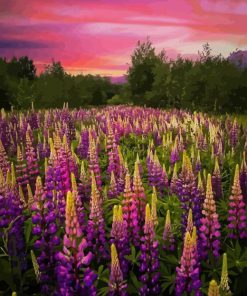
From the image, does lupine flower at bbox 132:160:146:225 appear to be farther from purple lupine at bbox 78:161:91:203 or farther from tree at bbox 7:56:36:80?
tree at bbox 7:56:36:80

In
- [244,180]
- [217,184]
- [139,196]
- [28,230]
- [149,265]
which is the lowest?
[28,230]

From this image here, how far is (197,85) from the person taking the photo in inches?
1199

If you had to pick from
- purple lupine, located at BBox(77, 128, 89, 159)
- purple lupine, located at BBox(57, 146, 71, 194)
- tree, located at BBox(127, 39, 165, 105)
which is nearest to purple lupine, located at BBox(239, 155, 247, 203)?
purple lupine, located at BBox(57, 146, 71, 194)

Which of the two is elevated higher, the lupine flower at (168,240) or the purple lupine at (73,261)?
the purple lupine at (73,261)

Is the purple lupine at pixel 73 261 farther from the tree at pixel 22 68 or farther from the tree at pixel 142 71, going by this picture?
the tree at pixel 22 68

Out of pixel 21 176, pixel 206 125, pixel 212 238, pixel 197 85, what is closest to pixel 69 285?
pixel 212 238

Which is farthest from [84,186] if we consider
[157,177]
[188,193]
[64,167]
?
[188,193]

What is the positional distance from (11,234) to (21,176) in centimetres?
225

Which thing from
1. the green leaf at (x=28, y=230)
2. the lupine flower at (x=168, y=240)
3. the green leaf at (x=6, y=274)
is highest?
the lupine flower at (x=168, y=240)

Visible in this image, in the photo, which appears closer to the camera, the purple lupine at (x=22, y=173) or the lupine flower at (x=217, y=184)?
the lupine flower at (x=217, y=184)

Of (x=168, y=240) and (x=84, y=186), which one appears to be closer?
(x=168, y=240)

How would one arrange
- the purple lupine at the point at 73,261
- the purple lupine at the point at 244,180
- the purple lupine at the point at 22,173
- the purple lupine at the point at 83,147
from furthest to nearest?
the purple lupine at the point at 83,147
the purple lupine at the point at 22,173
the purple lupine at the point at 244,180
the purple lupine at the point at 73,261

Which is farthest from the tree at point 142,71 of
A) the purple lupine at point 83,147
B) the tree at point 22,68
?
the tree at point 22,68

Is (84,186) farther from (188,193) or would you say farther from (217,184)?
(217,184)
